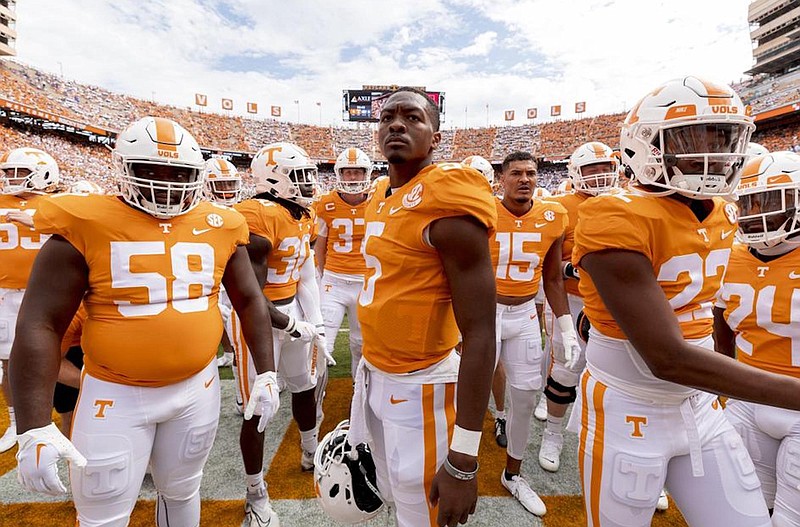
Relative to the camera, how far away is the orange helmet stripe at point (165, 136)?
1806 mm

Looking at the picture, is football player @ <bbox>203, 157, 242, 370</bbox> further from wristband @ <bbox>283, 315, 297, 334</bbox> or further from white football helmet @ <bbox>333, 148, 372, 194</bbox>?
wristband @ <bbox>283, 315, 297, 334</bbox>

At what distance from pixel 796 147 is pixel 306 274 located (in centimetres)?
2736

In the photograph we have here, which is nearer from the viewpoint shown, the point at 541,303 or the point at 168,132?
the point at 168,132

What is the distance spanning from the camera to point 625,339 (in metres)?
1.60

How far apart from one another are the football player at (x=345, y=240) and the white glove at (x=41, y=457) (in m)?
2.72

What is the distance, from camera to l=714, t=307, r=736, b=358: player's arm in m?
2.39

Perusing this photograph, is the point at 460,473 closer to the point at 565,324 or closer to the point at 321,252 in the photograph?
the point at 565,324

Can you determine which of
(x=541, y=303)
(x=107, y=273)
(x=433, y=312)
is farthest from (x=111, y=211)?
(x=541, y=303)

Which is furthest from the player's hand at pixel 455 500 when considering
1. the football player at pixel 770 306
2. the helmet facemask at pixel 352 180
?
the helmet facemask at pixel 352 180

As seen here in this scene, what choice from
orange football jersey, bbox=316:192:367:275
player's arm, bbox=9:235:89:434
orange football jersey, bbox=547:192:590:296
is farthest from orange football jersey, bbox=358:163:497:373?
orange football jersey, bbox=316:192:367:275

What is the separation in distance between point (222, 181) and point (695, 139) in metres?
5.46

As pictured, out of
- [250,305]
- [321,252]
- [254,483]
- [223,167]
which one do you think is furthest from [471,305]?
[223,167]

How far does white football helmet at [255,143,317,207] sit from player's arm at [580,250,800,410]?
2407mm

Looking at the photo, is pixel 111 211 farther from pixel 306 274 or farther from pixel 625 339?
pixel 625 339
